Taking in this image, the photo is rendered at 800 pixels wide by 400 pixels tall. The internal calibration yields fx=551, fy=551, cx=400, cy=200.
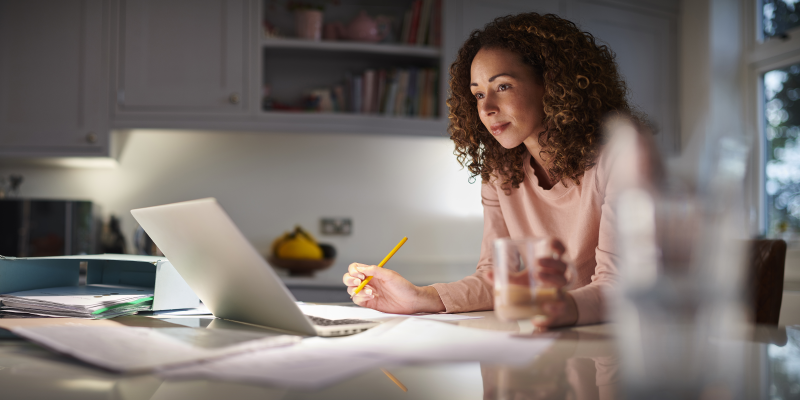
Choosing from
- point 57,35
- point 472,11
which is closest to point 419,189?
point 472,11

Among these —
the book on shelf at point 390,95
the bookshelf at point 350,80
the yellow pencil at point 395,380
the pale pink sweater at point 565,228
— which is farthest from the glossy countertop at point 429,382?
the book on shelf at point 390,95

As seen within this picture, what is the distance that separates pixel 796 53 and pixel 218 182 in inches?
107

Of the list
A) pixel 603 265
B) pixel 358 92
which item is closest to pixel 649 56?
pixel 358 92

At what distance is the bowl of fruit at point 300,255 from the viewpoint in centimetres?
235

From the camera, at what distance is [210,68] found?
7.81 ft

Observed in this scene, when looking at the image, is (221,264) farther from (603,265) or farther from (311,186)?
(311,186)

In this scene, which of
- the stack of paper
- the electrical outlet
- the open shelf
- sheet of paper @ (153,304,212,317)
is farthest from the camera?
the electrical outlet

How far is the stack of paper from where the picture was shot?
0.67 metres

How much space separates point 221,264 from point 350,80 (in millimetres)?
2091

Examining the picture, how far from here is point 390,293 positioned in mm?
863

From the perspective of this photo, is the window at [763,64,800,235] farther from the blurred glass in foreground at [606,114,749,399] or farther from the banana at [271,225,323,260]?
the blurred glass in foreground at [606,114,749,399]

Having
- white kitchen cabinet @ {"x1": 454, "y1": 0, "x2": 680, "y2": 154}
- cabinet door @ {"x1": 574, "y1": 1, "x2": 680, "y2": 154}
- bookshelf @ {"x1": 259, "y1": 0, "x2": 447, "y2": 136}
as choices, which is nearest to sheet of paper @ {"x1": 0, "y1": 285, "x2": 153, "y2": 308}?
bookshelf @ {"x1": 259, "y1": 0, "x2": 447, "y2": 136}

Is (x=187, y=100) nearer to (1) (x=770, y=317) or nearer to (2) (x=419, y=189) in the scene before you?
(2) (x=419, y=189)

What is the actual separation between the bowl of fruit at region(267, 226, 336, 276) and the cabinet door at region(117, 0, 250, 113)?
615 mm
